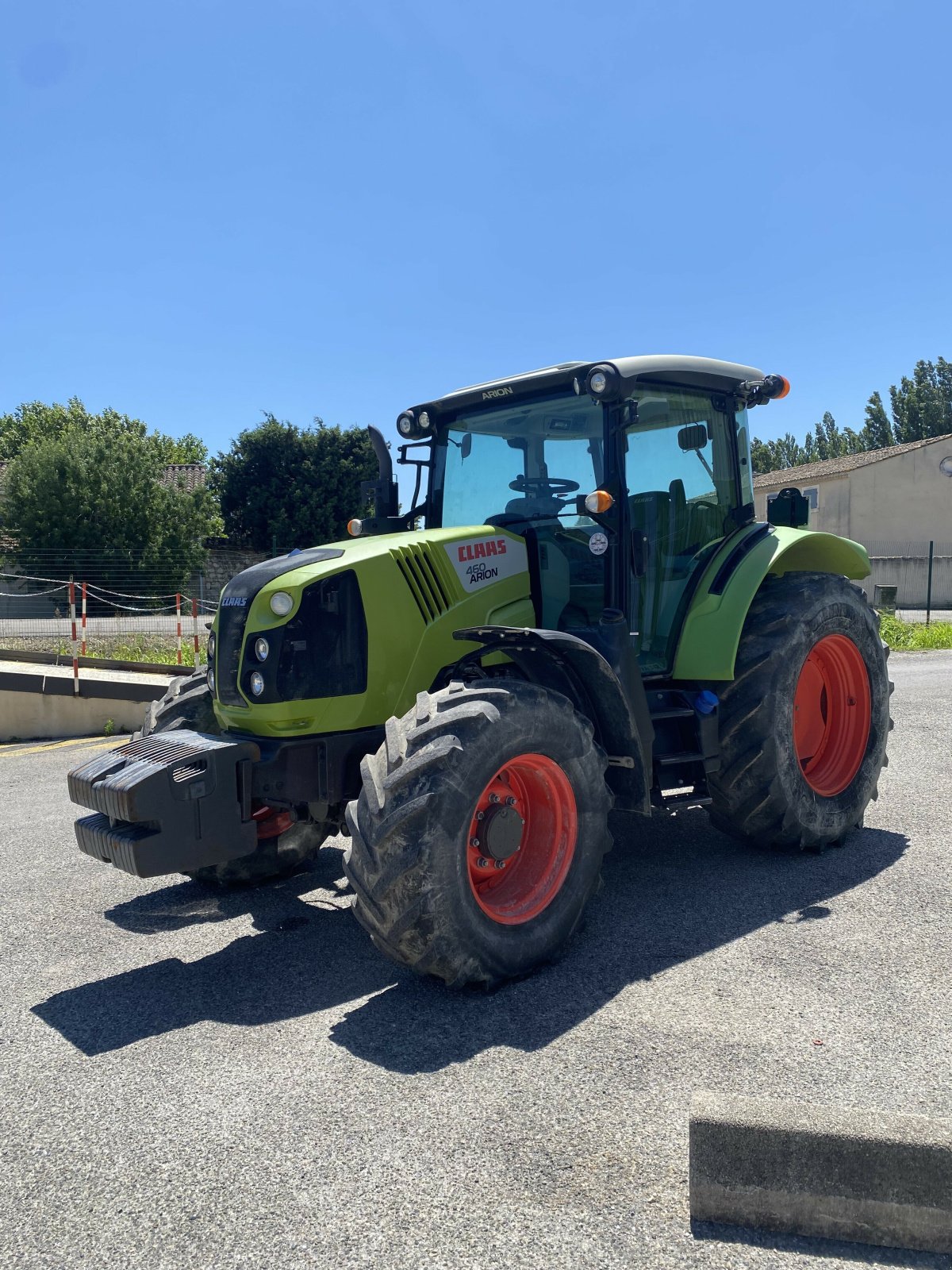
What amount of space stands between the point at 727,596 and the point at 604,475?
94 cm

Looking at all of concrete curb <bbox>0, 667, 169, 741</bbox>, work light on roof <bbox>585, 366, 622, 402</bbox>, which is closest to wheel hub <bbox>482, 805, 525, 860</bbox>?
work light on roof <bbox>585, 366, 622, 402</bbox>

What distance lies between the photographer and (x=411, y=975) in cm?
400

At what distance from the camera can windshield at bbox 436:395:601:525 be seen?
505 centimetres

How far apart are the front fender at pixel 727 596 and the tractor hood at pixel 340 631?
1.19 meters

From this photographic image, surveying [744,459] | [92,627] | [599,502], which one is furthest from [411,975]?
[92,627]

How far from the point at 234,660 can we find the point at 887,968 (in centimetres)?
292

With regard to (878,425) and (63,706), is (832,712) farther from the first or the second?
(878,425)

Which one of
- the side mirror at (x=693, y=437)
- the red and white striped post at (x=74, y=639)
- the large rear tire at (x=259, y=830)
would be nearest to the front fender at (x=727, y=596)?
the side mirror at (x=693, y=437)

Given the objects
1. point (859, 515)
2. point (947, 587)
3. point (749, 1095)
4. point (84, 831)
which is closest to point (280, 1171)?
point (749, 1095)

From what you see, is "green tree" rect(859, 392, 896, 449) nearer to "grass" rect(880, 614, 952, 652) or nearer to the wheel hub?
"grass" rect(880, 614, 952, 652)

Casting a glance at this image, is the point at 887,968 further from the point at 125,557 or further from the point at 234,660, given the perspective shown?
the point at 125,557

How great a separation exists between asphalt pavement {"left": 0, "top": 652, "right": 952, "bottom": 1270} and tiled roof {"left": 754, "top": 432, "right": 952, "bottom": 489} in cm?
3749

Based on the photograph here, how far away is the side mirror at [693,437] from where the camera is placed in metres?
5.42

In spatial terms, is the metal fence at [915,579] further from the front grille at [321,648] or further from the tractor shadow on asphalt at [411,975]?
the front grille at [321,648]
